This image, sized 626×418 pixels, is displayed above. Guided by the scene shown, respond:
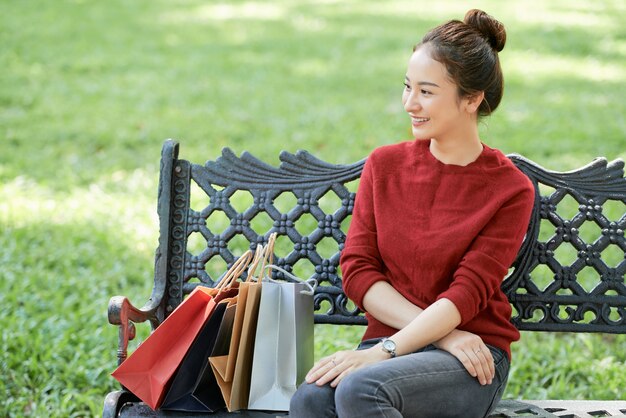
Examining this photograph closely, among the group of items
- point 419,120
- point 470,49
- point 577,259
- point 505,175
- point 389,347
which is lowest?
point 389,347

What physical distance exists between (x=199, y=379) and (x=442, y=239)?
Result: 906 millimetres

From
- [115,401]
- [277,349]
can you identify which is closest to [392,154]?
[277,349]

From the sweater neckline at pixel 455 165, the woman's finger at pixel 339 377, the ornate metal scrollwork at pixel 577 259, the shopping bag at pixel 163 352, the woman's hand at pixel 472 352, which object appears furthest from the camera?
the ornate metal scrollwork at pixel 577 259

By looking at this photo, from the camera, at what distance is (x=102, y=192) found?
717 cm

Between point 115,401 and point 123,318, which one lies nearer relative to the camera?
point 115,401

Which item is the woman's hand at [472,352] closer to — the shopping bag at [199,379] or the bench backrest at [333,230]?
the bench backrest at [333,230]

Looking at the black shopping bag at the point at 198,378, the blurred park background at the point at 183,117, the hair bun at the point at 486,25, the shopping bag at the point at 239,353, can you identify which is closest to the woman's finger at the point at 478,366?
the shopping bag at the point at 239,353

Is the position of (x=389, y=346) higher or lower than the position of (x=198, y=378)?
higher

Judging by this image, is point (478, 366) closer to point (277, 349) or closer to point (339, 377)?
point (339, 377)

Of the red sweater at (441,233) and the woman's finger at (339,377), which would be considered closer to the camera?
the woman's finger at (339,377)

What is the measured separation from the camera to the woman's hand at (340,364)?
3031mm

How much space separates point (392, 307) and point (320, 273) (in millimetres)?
580

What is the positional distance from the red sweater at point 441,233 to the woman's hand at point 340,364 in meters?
0.24

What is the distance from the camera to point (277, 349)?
10.7ft
